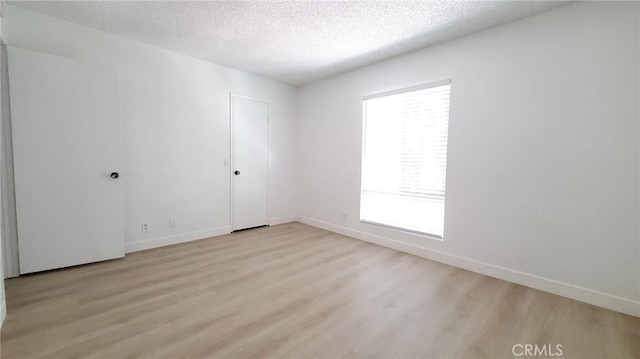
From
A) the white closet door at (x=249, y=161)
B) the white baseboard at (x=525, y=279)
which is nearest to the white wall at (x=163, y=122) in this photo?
the white closet door at (x=249, y=161)

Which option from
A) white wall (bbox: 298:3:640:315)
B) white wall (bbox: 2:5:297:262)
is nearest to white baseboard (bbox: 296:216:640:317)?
white wall (bbox: 298:3:640:315)

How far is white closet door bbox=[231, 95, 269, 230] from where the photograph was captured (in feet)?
14.6

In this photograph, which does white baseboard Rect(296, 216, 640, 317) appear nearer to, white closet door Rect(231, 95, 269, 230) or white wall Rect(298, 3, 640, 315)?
white wall Rect(298, 3, 640, 315)

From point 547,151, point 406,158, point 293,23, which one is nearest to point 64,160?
point 293,23

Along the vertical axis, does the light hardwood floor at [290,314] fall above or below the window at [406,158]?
below

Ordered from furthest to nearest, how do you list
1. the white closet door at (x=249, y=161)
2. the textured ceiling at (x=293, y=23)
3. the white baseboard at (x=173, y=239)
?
the white closet door at (x=249, y=161), the white baseboard at (x=173, y=239), the textured ceiling at (x=293, y=23)

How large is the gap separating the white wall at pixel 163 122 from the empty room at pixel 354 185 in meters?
0.02

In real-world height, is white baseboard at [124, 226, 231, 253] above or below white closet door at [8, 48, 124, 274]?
below

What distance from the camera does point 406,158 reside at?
361cm

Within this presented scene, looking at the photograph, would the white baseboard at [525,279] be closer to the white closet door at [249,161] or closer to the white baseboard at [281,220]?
the white baseboard at [281,220]

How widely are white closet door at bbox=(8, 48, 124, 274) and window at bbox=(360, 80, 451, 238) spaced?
3.34 metres

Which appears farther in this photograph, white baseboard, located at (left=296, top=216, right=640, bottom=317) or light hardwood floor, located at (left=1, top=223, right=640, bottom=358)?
white baseboard, located at (left=296, top=216, right=640, bottom=317)

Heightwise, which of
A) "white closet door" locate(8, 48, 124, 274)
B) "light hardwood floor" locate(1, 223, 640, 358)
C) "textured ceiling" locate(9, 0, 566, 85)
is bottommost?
"light hardwood floor" locate(1, 223, 640, 358)

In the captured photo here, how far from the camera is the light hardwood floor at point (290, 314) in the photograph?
5.57 ft
